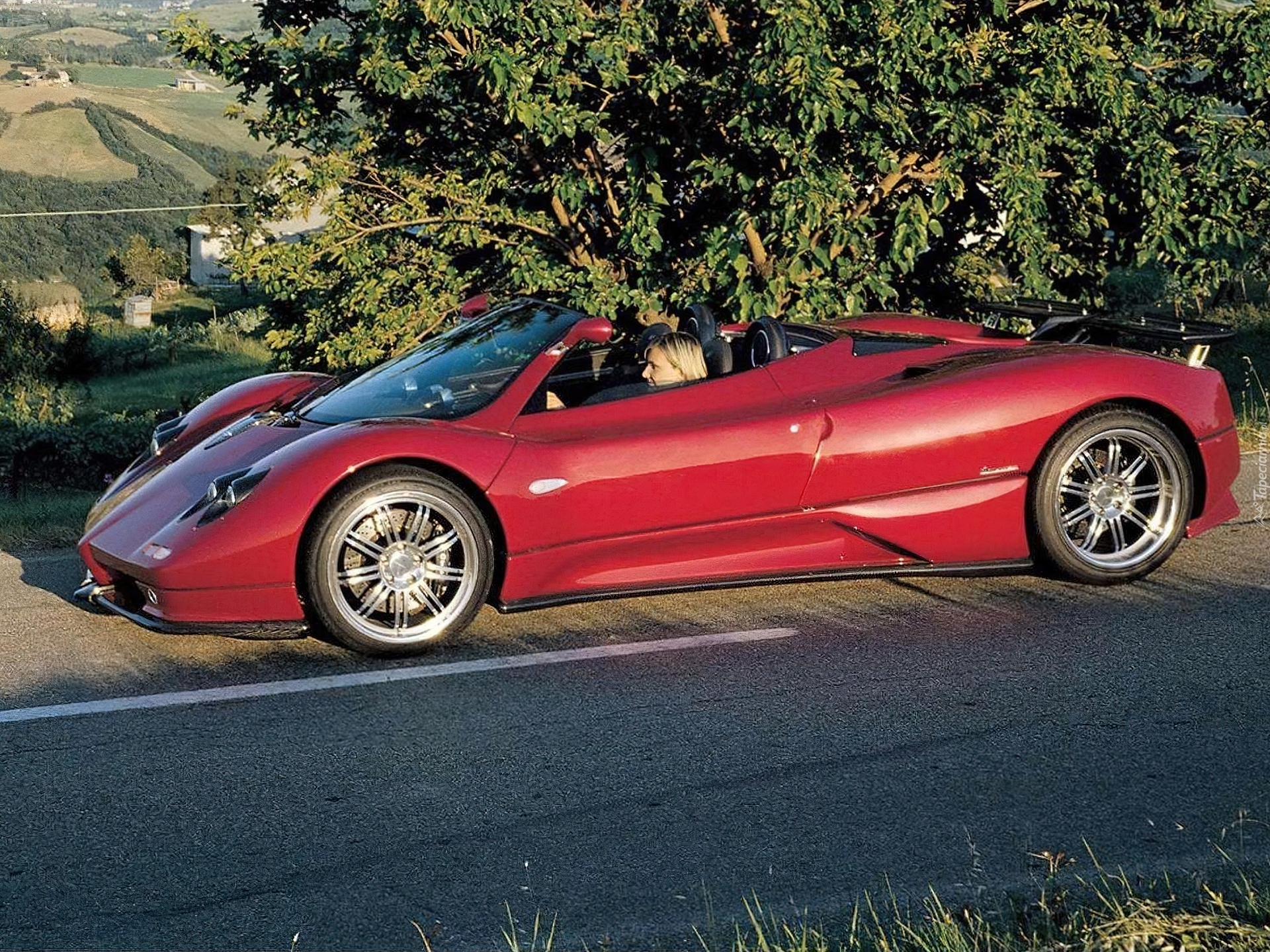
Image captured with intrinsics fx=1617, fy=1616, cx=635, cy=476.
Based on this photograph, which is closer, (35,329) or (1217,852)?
(1217,852)

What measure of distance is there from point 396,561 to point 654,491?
3.54ft

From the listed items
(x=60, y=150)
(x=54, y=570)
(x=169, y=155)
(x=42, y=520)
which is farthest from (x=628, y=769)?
(x=169, y=155)

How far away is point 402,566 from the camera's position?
6188 mm

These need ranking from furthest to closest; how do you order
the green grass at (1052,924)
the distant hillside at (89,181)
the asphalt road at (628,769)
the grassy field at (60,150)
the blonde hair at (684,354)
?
the grassy field at (60,150), the distant hillside at (89,181), the blonde hair at (684,354), the asphalt road at (628,769), the green grass at (1052,924)

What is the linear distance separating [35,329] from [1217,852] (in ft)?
108

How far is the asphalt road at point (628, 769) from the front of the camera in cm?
407

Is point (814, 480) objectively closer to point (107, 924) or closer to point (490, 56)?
point (107, 924)

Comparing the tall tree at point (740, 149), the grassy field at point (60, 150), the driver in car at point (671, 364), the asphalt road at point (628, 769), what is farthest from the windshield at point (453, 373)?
the grassy field at point (60, 150)

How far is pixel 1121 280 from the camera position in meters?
33.4

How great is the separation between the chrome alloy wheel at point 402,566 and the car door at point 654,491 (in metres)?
0.19

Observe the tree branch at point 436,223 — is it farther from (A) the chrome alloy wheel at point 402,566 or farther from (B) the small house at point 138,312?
(B) the small house at point 138,312

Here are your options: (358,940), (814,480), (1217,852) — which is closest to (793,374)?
(814,480)

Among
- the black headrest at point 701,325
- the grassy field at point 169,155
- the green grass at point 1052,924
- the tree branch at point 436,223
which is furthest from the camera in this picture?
the grassy field at point 169,155

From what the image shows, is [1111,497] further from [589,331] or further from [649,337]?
[589,331]
